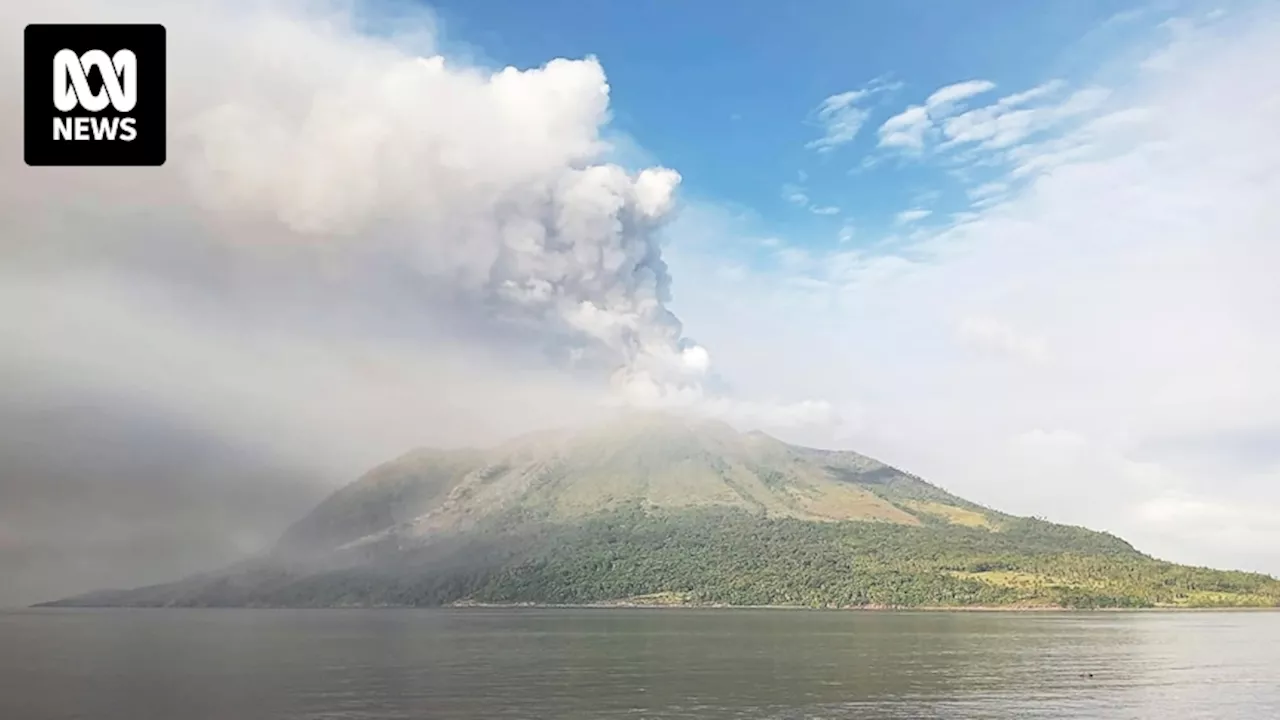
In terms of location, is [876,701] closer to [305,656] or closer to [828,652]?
[828,652]

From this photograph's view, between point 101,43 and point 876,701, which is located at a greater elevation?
point 101,43

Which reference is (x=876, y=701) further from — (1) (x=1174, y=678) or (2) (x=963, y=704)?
(1) (x=1174, y=678)

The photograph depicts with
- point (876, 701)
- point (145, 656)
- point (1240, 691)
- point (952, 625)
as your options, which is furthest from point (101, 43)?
point (952, 625)

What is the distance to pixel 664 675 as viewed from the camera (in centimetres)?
8781

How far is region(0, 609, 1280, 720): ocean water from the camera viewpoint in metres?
67.5

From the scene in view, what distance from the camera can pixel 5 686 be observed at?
276ft

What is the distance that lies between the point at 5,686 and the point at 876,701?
6708 cm

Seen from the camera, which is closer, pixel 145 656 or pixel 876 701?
pixel 876 701

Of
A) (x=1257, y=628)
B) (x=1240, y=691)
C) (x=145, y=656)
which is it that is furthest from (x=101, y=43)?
(x=1257, y=628)

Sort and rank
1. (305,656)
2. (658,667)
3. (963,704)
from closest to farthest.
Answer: (963,704)
(658,667)
(305,656)

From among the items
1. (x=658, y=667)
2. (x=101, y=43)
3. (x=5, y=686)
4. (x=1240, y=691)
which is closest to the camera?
(x=101, y=43)

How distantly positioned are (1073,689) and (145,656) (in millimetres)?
97140

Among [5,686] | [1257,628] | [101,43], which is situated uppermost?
[101,43]

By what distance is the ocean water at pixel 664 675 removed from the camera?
221 feet
